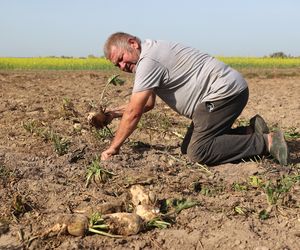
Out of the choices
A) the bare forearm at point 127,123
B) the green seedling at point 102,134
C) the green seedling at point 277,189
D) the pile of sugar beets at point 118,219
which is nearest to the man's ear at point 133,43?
the bare forearm at point 127,123

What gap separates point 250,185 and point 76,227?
1.36m

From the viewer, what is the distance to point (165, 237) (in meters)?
2.72

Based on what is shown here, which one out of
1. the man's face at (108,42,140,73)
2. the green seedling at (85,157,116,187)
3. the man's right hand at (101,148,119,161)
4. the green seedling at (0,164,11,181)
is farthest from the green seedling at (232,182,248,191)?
the green seedling at (0,164,11,181)

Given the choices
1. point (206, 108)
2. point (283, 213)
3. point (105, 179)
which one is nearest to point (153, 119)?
point (206, 108)

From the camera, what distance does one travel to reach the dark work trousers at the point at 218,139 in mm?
4031

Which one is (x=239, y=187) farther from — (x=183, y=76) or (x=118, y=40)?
(x=118, y=40)

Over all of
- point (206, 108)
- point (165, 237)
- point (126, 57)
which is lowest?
point (165, 237)

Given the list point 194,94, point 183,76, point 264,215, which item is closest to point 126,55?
point 183,76

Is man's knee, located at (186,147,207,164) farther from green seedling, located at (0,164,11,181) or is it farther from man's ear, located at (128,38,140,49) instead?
green seedling, located at (0,164,11,181)

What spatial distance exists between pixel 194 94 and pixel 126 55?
0.64m

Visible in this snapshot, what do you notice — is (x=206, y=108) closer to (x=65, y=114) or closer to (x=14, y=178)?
(x=14, y=178)

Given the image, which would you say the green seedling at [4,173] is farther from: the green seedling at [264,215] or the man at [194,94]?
the green seedling at [264,215]

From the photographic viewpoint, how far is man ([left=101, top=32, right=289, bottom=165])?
149 inches

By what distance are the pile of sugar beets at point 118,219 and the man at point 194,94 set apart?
919 mm
